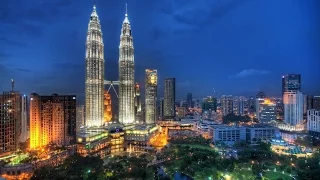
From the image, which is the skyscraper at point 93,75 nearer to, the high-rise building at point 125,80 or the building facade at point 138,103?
the high-rise building at point 125,80

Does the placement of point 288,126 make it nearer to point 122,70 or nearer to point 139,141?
point 139,141

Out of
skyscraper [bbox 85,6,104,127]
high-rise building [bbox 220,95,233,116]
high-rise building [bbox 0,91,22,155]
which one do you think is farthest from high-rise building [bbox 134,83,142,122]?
high-rise building [bbox 0,91,22,155]

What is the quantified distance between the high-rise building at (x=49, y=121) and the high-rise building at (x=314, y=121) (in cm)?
1064

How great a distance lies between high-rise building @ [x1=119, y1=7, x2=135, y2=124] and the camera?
13742 millimetres

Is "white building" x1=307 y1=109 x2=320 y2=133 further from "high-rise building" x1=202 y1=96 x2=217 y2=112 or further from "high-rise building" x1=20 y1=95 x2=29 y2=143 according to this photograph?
"high-rise building" x1=20 y1=95 x2=29 y2=143

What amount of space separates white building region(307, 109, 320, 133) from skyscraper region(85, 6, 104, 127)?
10.1 meters

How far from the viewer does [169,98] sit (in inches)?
768

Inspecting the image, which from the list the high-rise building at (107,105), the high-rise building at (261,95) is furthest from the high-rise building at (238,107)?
the high-rise building at (107,105)

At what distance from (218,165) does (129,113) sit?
24.9 feet

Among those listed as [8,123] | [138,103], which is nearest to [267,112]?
[138,103]

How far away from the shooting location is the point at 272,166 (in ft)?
24.6

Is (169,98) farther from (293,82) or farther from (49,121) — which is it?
(49,121)

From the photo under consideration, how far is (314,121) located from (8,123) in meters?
12.7

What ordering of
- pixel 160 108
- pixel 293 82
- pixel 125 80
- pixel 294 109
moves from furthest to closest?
pixel 160 108 → pixel 293 82 → pixel 294 109 → pixel 125 80
